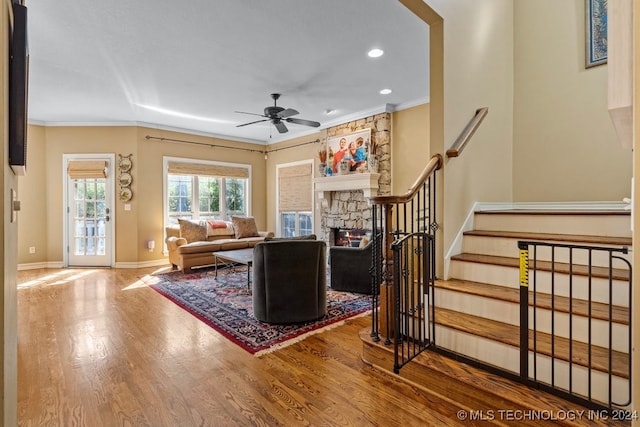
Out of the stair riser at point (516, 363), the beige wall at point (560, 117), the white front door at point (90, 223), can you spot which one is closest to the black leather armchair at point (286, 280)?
the stair riser at point (516, 363)

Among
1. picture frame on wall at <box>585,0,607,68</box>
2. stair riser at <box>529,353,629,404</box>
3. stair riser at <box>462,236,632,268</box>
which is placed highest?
picture frame on wall at <box>585,0,607,68</box>

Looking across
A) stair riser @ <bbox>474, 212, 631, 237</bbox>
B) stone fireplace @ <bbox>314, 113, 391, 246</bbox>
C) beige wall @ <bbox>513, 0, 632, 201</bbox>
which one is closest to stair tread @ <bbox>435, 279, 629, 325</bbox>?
stair riser @ <bbox>474, 212, 631, 237</bbox>

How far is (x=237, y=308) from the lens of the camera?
3.74 m

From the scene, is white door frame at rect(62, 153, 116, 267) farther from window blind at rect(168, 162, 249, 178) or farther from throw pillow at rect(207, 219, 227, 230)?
throw pillow at rect(207, 219, 227, 230)

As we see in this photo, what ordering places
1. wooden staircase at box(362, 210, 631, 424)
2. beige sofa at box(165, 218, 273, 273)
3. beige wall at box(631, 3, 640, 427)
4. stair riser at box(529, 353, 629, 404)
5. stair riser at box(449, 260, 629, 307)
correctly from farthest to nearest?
beige sofa at box(165, 218, 273, 273) < stair riser at box(449, 260, 629, 307) < wooden staircase at box(362, 210, 631, 424) < stair riser at box(529, 353, 629, 404) < beige wall at box(631, 3, 640, 427)

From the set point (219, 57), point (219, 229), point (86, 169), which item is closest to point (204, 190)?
point (219, 229)

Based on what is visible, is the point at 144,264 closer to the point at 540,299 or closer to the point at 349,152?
the point at 349,152

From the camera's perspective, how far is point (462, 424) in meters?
1.75

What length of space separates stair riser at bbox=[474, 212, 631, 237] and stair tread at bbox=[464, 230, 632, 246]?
6 centimetres

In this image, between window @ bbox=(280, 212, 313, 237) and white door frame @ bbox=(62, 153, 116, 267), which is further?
window @ bbox=(280, 212, 313, 237)

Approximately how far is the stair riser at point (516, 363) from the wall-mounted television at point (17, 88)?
2.36 metres

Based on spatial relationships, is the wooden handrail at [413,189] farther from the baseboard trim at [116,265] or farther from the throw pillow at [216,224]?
the baseboard trim at [116,265]

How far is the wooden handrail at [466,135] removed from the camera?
2.52m

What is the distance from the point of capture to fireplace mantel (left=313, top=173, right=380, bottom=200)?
5.45m
